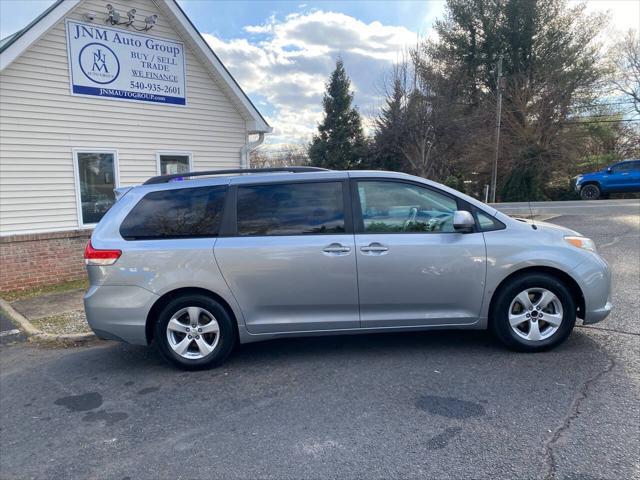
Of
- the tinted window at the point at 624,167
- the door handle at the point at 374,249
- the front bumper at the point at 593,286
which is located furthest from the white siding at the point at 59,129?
the tinted window at the point at 624,167

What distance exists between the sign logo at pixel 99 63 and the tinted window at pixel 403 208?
699 centimetres

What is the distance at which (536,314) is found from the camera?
427 cm

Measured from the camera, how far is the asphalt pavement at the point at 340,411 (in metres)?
2.83

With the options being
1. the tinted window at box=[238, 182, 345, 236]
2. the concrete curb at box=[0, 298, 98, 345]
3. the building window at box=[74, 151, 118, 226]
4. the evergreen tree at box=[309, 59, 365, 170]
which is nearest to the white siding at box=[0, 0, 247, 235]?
the building window at box=[74, 151, 118, 226]

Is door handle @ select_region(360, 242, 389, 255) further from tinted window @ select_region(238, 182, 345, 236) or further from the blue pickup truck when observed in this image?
the blue pickup truck

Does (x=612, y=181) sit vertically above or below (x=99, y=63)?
below

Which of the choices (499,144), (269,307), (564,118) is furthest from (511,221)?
(564,118)

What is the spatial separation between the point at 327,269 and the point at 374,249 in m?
0.46

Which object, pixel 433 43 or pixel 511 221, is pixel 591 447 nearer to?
pixel 511 221

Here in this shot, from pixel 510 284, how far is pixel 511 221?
59 centimetres

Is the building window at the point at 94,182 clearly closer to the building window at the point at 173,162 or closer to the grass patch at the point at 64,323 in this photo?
the building window at the point at 173,162

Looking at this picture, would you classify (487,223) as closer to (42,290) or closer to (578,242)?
(578,242)

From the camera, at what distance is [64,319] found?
6289 mm

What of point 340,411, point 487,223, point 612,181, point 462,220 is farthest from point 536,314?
point 612,181
